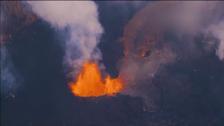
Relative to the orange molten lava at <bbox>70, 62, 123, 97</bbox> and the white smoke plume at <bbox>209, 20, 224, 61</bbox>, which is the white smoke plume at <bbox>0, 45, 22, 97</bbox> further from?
the white smoke plume at <bbox>209, 20, 224, 61</bbox>

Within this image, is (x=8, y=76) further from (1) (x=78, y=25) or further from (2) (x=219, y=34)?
(2) (x=219, y=34)

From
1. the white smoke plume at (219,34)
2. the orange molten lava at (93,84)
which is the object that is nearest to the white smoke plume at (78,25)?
the orange molten lava at (93,84)

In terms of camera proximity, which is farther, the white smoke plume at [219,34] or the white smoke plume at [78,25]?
the white smoke plume at [78,25]

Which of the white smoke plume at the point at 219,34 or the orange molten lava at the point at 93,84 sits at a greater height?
the white smoke plume at the point at 219,34

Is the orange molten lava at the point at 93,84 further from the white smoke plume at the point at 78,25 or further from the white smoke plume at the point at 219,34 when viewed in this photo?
the white smoke plume at the point at 219,34

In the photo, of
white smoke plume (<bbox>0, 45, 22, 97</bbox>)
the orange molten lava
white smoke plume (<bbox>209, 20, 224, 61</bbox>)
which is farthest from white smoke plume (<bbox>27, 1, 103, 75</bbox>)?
white smoke plume (<bbox>209, 20, 224, 61</bbox>)

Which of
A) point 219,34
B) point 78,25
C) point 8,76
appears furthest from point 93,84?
point 219,34
